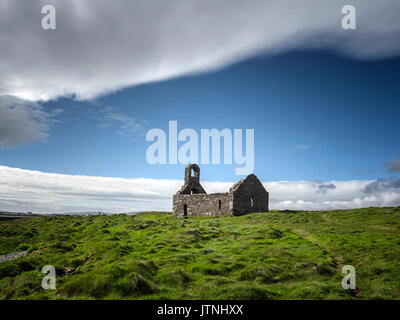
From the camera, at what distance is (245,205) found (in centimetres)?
4403

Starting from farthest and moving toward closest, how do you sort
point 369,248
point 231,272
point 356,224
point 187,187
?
point 187,187
point 356,224
point 369,248
point 231,272

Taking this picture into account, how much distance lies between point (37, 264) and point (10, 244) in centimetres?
1605

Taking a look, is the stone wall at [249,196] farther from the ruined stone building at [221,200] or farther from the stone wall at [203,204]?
the stone wall at [203,204]

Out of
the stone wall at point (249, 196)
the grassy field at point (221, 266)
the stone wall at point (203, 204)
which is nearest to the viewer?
the grassy field at point (221, 266)

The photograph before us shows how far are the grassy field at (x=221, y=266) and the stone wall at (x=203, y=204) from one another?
13932mm

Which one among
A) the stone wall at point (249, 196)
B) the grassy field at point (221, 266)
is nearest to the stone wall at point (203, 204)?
the stone wall at point (249, 196)

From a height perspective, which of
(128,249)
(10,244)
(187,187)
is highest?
(187,187)

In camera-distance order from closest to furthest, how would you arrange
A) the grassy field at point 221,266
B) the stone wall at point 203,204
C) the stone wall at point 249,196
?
the grassy field at point 221,266, the stone wall at point 249,196, the stone wall at point 203,204

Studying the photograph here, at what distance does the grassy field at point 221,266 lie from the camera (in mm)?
12359

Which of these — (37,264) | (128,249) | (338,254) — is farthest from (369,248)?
(37,264)

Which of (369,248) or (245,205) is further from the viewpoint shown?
(245,205)

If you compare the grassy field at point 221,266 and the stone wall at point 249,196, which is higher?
the stone wall at point 249,196

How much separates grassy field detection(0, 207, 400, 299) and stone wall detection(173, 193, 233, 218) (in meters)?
13.9
